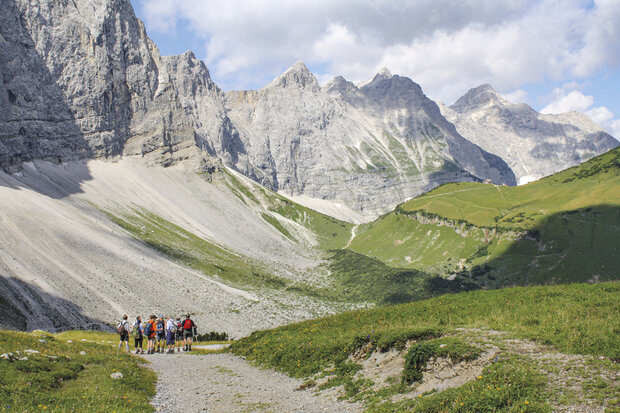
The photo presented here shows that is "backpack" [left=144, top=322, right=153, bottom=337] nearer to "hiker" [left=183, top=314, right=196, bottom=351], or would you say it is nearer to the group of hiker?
the group of hiker

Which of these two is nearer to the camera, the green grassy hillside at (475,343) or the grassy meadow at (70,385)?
the green grassy hillside at (475,343)

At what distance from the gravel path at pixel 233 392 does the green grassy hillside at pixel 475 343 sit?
3.21ft

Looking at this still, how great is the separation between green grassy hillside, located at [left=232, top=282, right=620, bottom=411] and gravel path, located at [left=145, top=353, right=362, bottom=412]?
98 centimetres

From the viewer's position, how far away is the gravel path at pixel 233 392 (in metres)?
16.7

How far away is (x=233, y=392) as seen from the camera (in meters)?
19.8

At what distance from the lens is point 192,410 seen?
1691cm

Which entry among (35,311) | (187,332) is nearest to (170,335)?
(187,332)

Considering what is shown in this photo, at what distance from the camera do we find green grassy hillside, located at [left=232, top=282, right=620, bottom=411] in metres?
12.3

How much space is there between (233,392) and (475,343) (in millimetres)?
11426

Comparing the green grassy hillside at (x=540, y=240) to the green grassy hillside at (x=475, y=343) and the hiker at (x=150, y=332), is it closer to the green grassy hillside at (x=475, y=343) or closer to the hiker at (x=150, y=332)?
the green grassy hillside at (x=475, y=343)

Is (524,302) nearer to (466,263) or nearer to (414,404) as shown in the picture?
(414,404)

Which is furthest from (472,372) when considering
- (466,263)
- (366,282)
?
(466,263)

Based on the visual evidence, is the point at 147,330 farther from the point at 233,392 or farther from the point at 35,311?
the point at 35,311

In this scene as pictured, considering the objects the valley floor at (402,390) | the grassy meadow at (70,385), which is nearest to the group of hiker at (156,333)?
the grassy meadow at (70,385)
